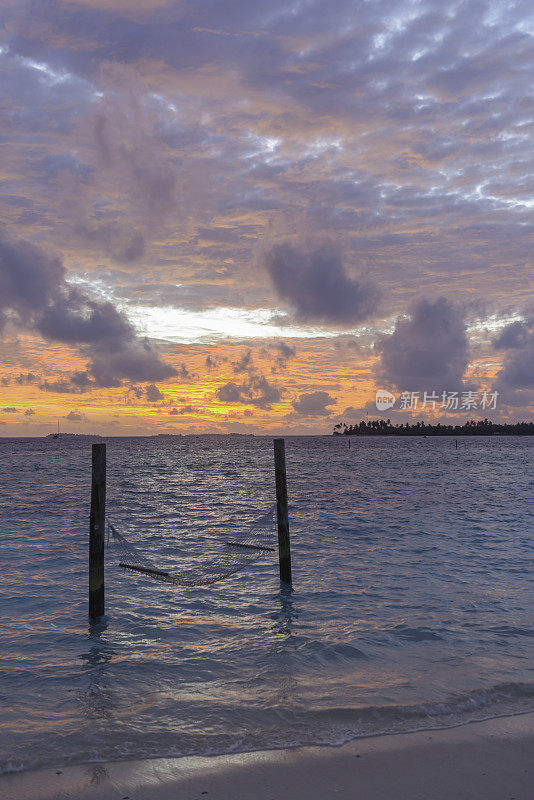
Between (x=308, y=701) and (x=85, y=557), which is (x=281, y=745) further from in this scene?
(x=85, y=557)

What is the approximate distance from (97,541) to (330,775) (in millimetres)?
8143

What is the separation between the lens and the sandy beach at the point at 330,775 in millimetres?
5762

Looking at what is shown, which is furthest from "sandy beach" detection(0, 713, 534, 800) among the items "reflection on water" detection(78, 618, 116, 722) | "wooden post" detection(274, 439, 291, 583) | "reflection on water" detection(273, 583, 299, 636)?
"wooden post" detection(274, 439, 291, 583)

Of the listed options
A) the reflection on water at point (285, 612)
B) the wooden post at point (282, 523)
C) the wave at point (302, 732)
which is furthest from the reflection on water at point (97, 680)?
the wooden post at point (282, 523)

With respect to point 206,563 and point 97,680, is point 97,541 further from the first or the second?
point 206,563

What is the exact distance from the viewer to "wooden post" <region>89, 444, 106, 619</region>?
1272cm

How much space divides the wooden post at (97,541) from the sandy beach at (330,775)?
651 centimetres

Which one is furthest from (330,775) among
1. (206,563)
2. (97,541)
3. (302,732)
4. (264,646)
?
(206,563)

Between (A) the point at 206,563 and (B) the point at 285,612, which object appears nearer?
(B) the point at 285,612

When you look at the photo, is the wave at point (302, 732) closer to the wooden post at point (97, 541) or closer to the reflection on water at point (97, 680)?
the reflection on water at point (97, 680)

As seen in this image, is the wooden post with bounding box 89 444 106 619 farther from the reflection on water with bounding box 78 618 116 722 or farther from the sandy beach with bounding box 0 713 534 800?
the sandy beach with bounding box 0 713 534 800

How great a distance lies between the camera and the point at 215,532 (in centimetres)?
2578

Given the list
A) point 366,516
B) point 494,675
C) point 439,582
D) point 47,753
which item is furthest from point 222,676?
point 366,516

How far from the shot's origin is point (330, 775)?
240 inches
